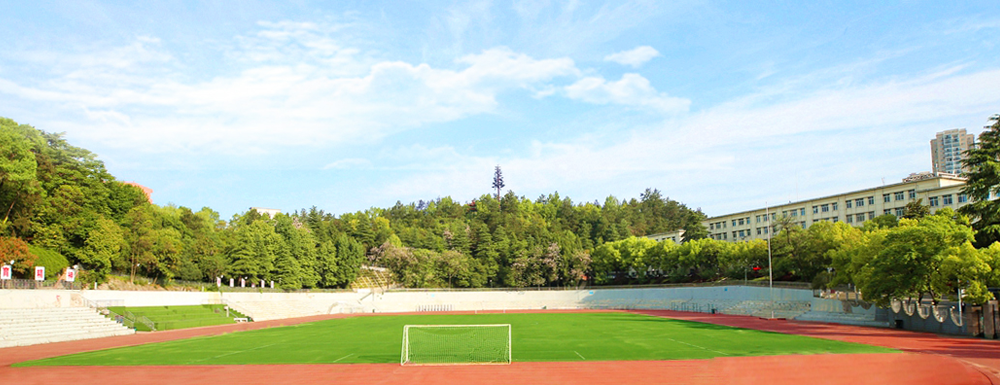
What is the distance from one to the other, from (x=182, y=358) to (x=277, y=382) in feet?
26.2

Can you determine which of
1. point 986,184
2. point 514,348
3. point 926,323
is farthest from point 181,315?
point 986,184

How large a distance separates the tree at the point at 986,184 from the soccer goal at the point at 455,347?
91.2 feet

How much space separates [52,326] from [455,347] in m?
22.0

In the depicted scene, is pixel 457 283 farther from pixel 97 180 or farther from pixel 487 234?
pixel 97 180

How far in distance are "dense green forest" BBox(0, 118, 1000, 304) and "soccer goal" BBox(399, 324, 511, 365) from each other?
21.0 metres

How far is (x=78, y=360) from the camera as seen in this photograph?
22172mm

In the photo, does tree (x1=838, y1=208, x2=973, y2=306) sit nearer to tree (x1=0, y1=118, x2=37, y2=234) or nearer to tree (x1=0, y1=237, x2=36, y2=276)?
tree (x1=0, y1=237, x2=36, y2=276)

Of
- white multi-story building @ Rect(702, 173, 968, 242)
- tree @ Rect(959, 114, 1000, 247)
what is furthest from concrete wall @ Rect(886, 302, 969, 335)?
white multi-story building @ Rect(702, 173, 968, 242)

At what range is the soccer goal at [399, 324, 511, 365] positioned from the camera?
2116 centimetres

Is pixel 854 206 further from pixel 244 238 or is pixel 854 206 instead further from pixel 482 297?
pixel 244 238

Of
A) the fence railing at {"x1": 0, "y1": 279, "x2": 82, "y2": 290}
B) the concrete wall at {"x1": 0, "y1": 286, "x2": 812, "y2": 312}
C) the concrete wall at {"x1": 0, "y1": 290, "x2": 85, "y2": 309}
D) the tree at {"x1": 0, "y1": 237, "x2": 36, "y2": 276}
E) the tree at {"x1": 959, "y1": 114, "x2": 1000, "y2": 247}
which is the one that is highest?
the tree at {"x1": 959, "y1": 114, "x2": 1000, "y2": 247}

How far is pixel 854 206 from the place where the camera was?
3024 inches

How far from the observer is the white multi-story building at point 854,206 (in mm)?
66688

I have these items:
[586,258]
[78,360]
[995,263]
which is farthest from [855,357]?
[586,258]
